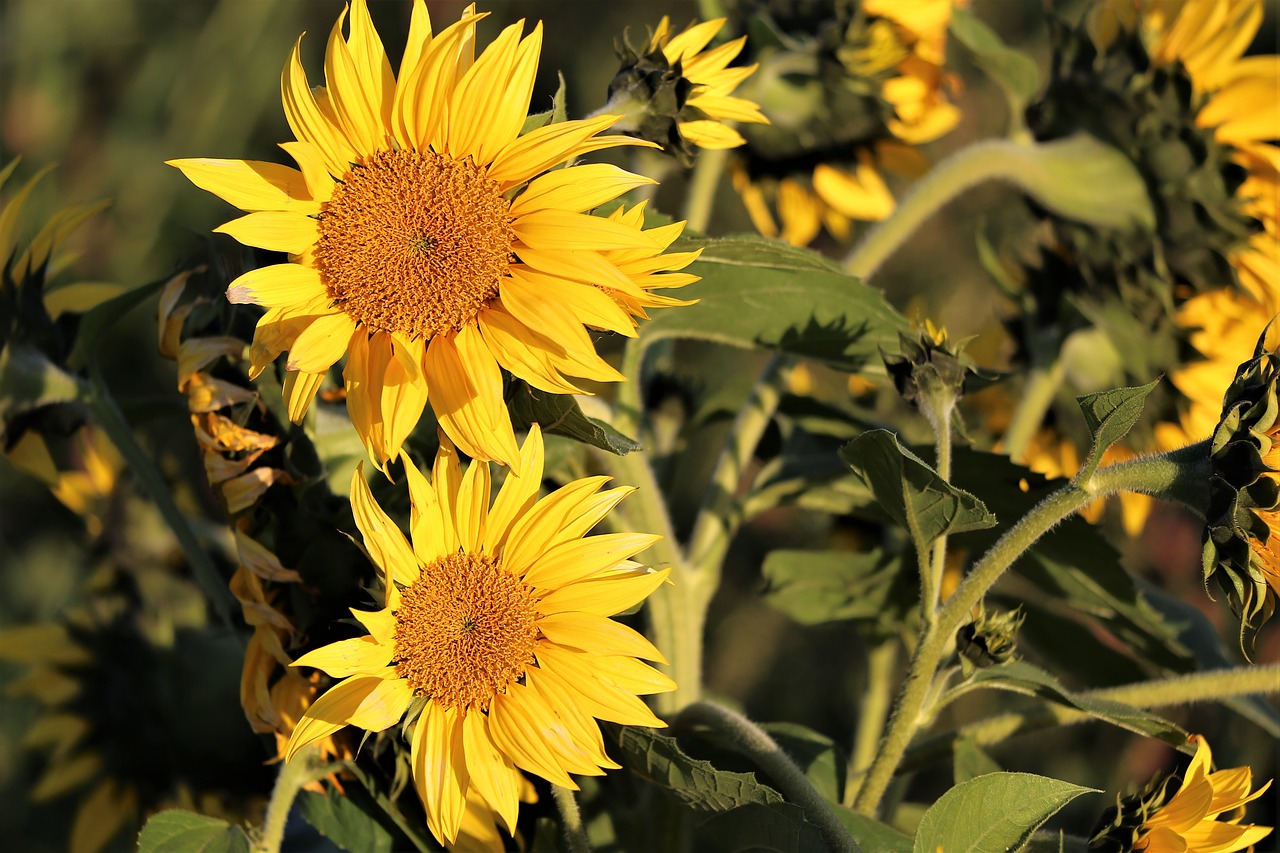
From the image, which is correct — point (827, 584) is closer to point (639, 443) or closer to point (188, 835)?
point (639, 443)

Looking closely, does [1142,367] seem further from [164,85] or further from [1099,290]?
[164,85]

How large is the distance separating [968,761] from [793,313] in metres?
0.19

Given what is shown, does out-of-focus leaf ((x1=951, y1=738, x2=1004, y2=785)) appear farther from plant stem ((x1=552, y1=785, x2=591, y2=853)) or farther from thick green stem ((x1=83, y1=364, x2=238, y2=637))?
thick green stem ((x1=83, y1=364, x2=238, y2=637))

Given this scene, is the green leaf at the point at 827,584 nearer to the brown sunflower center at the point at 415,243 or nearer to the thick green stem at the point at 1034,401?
the thick green stem at the point at 1034,401

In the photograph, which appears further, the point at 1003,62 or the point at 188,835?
the point at 1003,62

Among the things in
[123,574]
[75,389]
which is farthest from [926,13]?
[123,574]

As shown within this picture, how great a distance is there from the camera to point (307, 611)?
1.49 ft

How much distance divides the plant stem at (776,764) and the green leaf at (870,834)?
1 centimetres

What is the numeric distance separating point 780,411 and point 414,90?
0.30 meters

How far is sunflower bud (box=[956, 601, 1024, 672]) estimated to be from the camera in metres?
0.44

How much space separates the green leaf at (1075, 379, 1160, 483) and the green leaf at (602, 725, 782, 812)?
15 cm

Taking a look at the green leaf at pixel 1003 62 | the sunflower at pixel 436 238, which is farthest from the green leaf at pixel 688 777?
the green leaf at pixel 1003 62

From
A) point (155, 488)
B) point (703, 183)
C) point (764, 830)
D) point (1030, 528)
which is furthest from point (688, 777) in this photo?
point (703, 183)

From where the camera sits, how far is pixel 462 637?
0.41 metres
